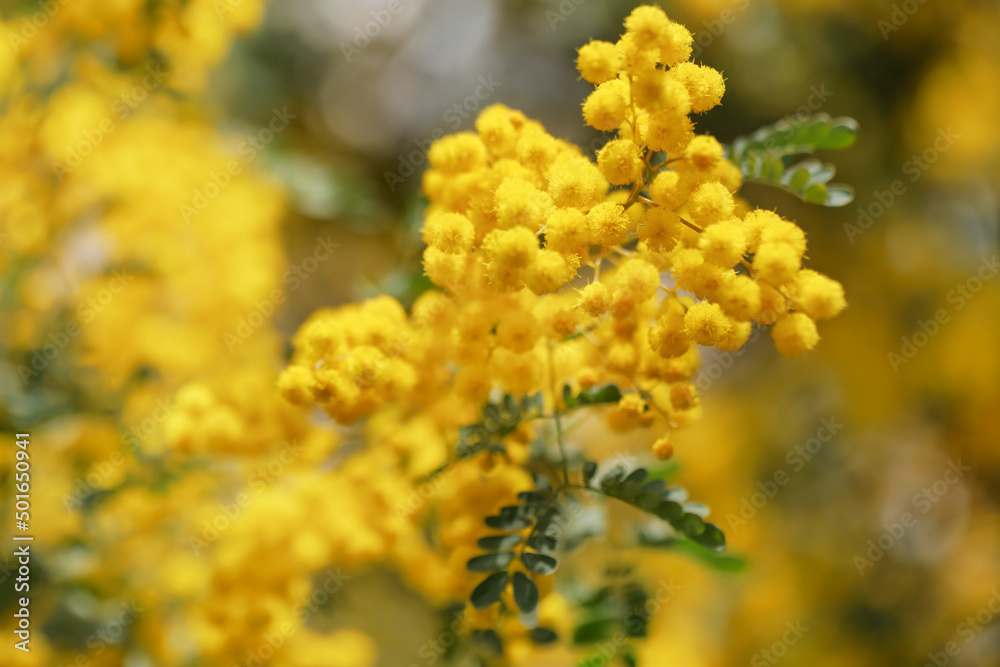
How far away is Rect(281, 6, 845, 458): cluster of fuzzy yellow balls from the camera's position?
1.11 metres

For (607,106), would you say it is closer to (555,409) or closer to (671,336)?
(671,336)

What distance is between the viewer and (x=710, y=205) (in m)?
1.11

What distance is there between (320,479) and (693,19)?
362 centimetres

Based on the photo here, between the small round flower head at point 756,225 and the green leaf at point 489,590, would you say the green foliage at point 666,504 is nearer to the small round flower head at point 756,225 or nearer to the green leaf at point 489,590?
the green leaf at point 489,590

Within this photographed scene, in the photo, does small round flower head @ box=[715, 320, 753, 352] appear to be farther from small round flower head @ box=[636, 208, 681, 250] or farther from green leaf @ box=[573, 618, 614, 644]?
green leaf @ box=[573, 618, 614, 644]

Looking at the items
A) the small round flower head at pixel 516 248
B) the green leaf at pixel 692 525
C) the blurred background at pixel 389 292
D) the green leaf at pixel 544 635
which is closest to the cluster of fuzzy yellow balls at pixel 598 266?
the small round flower head at pixel 516 248

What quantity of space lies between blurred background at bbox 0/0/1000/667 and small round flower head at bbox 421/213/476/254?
Result: 1.35ft

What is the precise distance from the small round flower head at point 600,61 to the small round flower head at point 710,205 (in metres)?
0.25

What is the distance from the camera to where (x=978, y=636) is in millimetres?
3336

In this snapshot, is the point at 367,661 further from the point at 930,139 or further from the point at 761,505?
the point at 930,139

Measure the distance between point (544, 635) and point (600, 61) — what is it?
3.63 ft

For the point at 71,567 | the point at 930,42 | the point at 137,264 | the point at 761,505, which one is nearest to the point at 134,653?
the point at 71,567

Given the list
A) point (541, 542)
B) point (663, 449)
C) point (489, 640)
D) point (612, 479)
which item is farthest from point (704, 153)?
point (489, 640)

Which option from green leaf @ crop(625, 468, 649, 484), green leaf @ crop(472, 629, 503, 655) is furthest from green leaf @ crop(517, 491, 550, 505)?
green leaf @ crop(472, 629, 503, 655)
